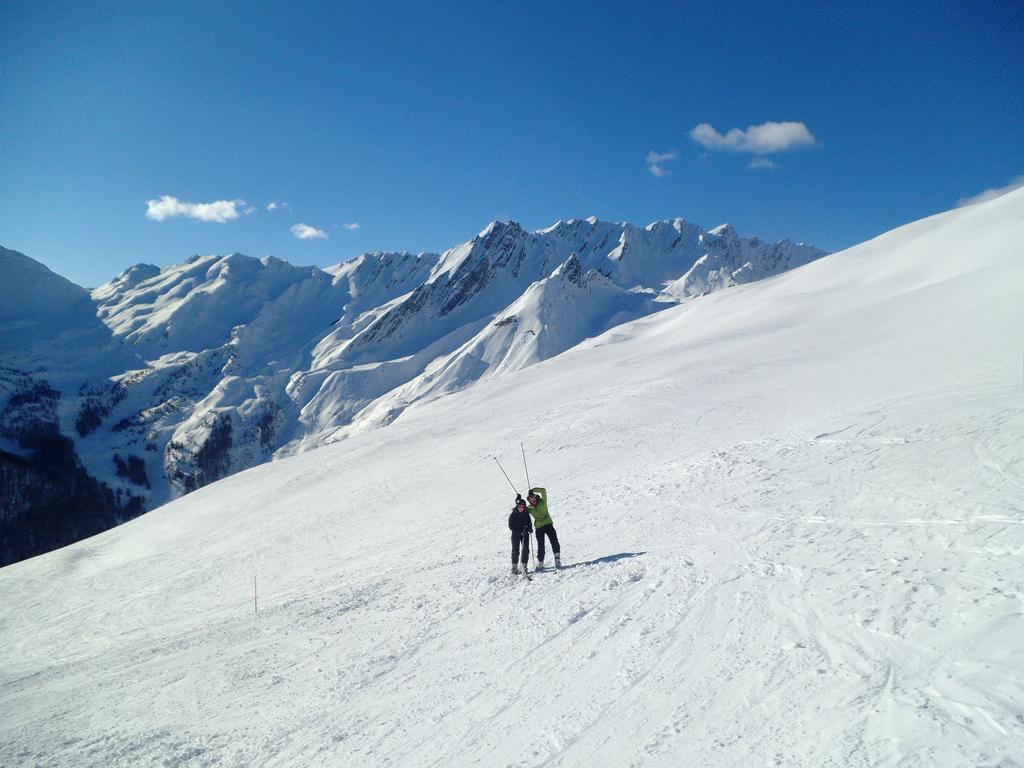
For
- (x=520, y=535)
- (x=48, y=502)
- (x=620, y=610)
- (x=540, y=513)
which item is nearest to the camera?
(x=620, y=610)

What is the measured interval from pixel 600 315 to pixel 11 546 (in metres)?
164

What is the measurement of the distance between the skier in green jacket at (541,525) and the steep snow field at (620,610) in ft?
1.78

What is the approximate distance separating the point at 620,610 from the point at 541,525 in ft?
10.1

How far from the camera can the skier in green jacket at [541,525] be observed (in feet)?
35.6

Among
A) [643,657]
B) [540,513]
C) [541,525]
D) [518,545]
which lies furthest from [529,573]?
[643,657]

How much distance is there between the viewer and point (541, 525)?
1102cm

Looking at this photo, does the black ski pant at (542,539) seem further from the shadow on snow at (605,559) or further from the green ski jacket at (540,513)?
the shadow on snow at (605,559)

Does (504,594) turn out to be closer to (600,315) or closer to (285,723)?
(285,723)

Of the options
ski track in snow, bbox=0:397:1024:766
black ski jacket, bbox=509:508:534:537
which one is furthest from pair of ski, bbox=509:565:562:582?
black ski jacket, bbox=509:508:534:537

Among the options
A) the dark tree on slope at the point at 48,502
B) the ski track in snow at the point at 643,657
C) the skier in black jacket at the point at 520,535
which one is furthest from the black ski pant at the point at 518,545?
the dark tree on slope at the point at 48,502

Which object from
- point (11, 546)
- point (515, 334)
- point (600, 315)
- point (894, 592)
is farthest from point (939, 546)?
point (600, 315)

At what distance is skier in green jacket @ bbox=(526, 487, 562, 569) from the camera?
35.6ft

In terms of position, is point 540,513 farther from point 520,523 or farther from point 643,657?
point 643,657

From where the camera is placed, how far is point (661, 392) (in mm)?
29219
